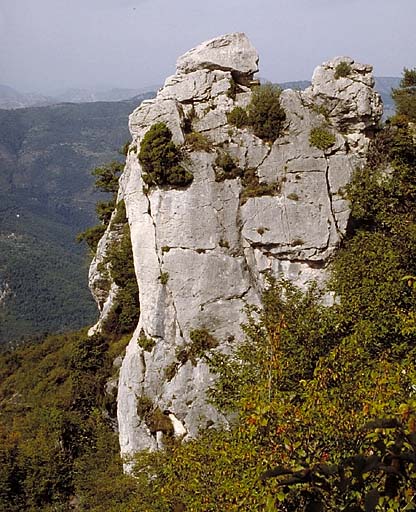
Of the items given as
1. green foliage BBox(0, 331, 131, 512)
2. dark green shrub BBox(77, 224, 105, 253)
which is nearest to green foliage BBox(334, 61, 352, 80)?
green foliage BBox(0, 331, 131, 512)

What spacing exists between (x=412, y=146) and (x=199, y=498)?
20.6m

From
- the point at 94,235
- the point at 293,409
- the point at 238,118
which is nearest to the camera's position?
the point at 293,409

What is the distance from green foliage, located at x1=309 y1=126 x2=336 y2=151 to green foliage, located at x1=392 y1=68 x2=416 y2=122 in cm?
542

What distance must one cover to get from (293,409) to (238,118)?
19.9 meters

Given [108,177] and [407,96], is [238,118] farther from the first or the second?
[108,177]

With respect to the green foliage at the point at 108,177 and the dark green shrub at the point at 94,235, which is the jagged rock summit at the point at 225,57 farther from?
the dark green shrub at the point at 94,235

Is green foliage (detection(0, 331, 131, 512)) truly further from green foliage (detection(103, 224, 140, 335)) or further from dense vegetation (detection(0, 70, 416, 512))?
green foliage (detection(103, 224, 140, 335))

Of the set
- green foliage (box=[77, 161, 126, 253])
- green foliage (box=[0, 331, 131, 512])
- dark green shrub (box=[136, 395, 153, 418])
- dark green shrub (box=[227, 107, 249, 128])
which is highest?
dark green shrub (box=[227, 107, 249, 128])

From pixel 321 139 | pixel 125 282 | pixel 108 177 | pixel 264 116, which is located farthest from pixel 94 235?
pixel 321 139

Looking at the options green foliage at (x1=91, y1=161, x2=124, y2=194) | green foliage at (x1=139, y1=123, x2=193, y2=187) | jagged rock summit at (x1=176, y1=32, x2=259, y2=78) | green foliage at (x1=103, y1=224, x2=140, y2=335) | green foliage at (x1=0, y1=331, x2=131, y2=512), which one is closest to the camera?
green foliage at (x1=139, y1=123, x2=193, y2=187)

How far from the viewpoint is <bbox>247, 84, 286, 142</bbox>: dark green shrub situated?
Answer: 25047 millimetres

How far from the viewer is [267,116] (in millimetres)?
25141

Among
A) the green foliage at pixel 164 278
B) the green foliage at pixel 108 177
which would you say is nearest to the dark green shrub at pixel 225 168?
the green foliage at pixel 164 278

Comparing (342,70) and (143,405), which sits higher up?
(342,70)
